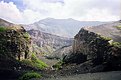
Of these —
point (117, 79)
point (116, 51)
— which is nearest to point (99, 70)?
point (116, 51)

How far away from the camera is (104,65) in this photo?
180 meters

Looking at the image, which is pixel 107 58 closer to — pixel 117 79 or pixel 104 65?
pixel 104 65

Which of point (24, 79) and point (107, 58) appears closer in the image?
point (24, 79)

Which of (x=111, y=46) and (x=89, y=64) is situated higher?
(x=111, y=46)

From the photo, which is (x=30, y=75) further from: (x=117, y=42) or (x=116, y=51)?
(x=117, y=42)

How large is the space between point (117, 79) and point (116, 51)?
80.7 meters

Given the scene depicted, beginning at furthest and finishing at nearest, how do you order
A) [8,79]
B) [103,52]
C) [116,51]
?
[103,52] < [116,51] < [8,79]

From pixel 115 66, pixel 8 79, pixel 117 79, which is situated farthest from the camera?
pixel 115 66

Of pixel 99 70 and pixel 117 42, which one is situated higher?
pixel 117 42

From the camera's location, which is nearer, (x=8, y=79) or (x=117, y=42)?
(x=8, y=79)

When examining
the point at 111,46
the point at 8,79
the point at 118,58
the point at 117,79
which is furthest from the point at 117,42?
the point at 117,79

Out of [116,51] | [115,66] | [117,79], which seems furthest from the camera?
[116,51]

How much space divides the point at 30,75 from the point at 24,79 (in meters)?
3.66

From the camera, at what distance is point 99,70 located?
173 metres
